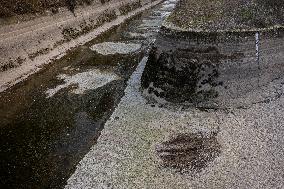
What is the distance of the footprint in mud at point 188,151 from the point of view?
14047 mm

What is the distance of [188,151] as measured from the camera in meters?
14.8

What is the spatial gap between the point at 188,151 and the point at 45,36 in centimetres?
1762

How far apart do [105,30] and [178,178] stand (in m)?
22.9

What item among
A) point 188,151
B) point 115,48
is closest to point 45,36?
point 115,48

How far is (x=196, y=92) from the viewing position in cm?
1789

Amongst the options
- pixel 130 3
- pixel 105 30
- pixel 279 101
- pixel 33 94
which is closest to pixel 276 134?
pixel 279 101

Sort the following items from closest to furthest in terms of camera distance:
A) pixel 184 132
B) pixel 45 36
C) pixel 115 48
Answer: pixel 184 132 → pixel 115 48 → pixel 45 36

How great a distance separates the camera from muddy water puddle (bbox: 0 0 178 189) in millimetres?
14891

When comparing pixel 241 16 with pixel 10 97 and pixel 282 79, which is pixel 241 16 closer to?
pixel 282 79

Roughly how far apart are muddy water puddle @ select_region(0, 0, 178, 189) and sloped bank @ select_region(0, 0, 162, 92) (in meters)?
1.06

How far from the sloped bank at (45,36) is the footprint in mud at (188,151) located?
440 inches

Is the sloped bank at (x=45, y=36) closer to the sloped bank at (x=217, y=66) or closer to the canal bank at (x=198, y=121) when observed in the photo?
the canal bank at (x=198, y=121)

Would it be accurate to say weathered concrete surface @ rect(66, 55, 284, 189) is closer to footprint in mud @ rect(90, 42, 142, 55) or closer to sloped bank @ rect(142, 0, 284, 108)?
sloped bank @ rect(142, 0, 284, 108)

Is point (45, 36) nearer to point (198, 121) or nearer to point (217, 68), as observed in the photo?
point (217, 68)
